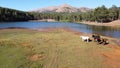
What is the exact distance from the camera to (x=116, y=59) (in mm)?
23062

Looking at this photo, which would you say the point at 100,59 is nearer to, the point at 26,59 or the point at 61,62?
the point at 61,62

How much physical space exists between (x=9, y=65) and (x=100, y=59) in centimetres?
1073

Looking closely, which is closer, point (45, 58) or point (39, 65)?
point (39, 65)

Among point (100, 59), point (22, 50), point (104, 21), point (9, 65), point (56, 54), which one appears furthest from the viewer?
point (104, 21)

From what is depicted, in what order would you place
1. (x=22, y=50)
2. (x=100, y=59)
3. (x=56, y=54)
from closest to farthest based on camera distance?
(x=100, y=59), (x=56, y=54), (x=22, y=50)

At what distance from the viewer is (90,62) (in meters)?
21.5

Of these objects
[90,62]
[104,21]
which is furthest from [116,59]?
[104,21]

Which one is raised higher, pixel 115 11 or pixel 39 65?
pixel 115 11

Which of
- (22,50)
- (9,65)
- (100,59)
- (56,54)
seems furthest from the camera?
(22,50)

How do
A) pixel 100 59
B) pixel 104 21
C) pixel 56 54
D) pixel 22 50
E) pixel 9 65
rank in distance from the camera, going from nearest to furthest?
pixel 9 65 → pixel 100 59 → pixel 56 54 → pixel 22 50 → pixel 104 21

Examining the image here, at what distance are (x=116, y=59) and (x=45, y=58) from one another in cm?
875

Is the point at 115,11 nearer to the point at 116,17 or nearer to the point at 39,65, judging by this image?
the point at 116,17

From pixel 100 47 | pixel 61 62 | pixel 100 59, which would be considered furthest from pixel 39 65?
pixel 100 47

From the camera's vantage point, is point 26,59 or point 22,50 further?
point 22,50
